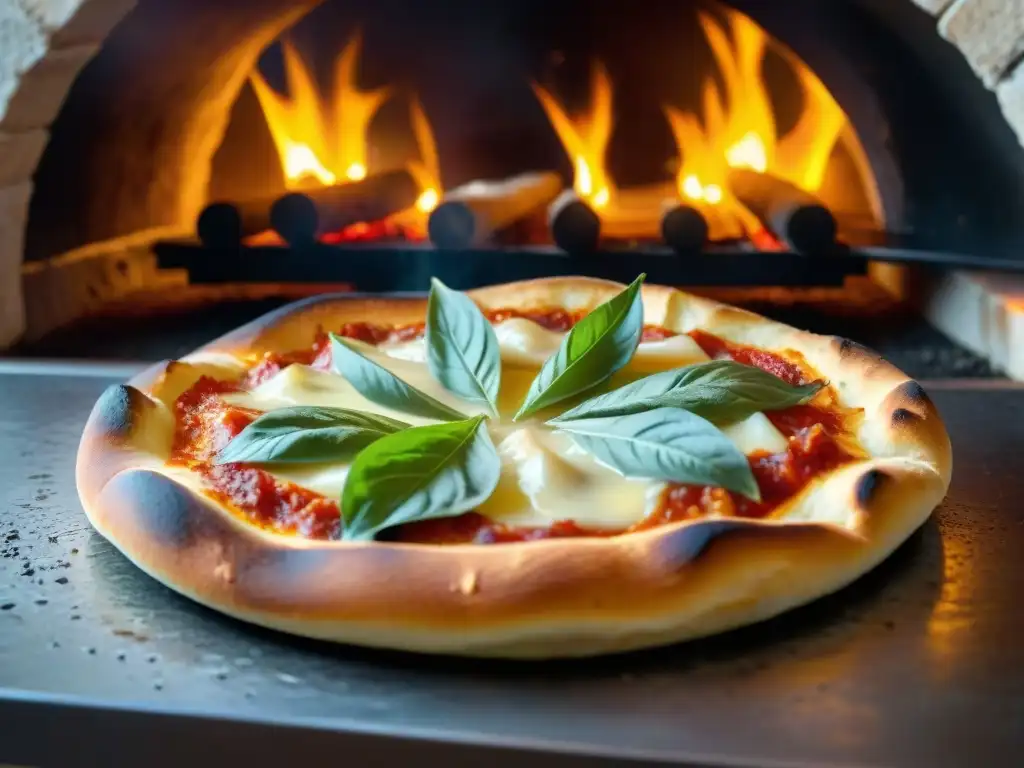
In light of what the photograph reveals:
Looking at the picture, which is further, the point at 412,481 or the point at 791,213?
the point at 791,213

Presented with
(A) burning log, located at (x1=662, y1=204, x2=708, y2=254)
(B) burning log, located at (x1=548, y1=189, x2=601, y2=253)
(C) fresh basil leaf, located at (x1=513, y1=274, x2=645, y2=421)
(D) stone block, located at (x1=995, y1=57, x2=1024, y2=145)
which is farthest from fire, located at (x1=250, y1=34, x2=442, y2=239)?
(C) fresh basil leaf, located at (x1=513, y1=274, x2=645, y2=421)

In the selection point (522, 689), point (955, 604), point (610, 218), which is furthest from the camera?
point (610, 218)

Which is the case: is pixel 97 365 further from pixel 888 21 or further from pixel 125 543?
pixel 888 21

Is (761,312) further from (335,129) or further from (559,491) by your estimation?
(559,491)

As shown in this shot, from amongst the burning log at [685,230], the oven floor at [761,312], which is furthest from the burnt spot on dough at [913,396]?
the burning log at [685,230]

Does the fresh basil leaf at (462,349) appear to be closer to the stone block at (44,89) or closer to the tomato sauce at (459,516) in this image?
the tomato sauce at (459,516)

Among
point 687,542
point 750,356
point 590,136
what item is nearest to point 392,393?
point 687,542

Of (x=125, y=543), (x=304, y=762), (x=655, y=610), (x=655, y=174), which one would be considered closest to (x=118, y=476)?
(x=125, y=543)
